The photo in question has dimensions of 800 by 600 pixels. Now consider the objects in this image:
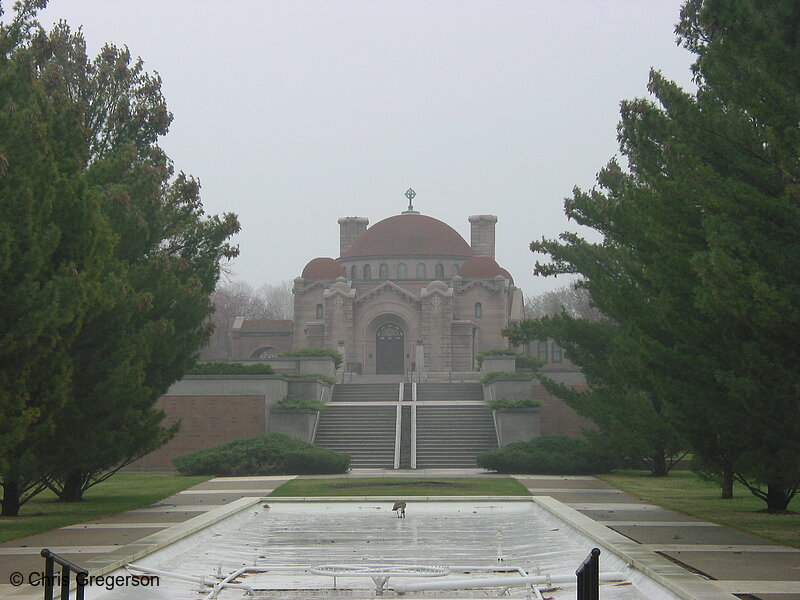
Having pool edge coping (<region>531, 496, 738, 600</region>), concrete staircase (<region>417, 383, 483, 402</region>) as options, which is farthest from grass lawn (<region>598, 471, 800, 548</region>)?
concrete staircase (<region>417, 383, 483, 402</region>)

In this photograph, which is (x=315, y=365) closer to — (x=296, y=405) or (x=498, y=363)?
(x=498, y=363)

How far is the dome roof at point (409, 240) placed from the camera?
7281 cm

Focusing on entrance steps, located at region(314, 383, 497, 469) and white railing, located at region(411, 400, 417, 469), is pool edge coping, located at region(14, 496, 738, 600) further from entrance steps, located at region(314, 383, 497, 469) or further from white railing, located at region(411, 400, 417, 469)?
entrance steps, located at region(314, 383, 497, 469)

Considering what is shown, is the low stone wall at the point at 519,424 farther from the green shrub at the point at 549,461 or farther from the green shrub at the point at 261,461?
the green shrub at the point at 261,461

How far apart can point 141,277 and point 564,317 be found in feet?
41.8

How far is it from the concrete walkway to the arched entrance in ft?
131

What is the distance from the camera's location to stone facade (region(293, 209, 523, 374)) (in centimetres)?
6188

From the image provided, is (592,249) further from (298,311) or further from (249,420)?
(298,311)

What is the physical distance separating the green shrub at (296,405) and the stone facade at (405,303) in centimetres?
2435

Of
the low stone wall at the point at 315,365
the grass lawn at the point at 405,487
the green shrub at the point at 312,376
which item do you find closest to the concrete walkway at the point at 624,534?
the grass lawn at the point at 405,487

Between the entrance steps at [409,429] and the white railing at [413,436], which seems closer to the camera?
the white railing at [413,436]

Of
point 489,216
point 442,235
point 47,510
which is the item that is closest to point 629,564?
point 47,510

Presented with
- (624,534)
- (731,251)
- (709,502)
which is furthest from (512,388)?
(731,251)

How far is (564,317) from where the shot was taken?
28.9 metres
